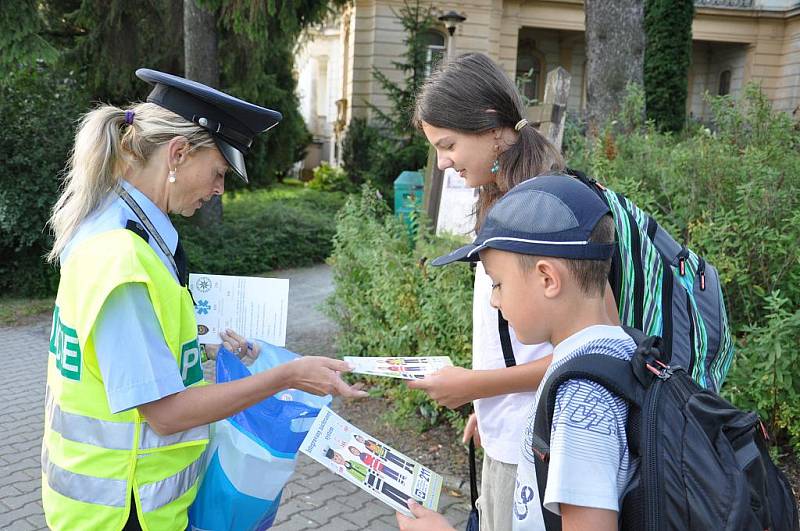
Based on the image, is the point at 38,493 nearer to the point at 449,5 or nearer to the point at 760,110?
the point at 760,110

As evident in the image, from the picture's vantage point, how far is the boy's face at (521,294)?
1396 mm

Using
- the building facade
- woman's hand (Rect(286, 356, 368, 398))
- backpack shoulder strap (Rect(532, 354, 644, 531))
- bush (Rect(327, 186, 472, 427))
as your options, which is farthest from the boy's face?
the building facade

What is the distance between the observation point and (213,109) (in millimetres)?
1886

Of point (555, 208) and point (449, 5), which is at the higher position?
point (449, 5)

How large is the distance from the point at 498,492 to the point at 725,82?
108ft

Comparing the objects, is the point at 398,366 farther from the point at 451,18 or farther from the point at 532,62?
the point at 532,62

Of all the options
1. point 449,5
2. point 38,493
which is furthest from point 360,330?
point 449,5

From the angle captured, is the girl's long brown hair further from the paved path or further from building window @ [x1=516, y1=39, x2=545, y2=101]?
building window @ [x1=516, y1=39, x2=545, y2=101]

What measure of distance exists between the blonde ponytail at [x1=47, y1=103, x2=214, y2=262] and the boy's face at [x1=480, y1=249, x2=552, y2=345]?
939 mm

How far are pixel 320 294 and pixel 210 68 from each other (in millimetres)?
4107

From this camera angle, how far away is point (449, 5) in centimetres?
2428

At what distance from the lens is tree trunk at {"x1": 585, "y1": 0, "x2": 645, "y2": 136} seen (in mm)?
8562

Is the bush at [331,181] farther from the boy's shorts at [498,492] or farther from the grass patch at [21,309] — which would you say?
the boy's shorts at [498,492]

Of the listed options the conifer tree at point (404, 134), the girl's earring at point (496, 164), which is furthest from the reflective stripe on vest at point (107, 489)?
the conifer tree at point (404, 134)
